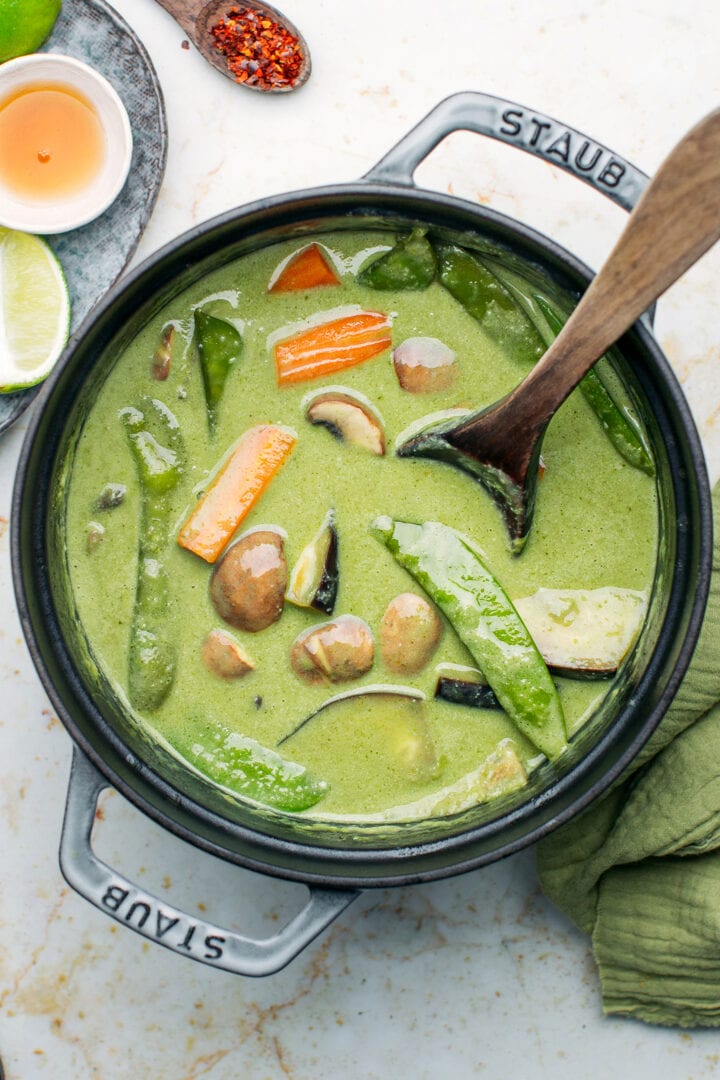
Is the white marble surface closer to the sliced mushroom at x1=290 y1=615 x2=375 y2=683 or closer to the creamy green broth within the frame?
the creamy green broth

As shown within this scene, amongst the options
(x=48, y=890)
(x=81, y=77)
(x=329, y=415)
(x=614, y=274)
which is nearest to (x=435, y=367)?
(x=329, y=415)

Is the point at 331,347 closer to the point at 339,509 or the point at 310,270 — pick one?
the point at 310,270

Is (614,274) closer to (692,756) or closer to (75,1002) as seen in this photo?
(692,756)

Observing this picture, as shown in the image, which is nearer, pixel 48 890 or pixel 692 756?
pixel 692 756

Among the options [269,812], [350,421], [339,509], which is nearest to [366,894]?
[269,812]

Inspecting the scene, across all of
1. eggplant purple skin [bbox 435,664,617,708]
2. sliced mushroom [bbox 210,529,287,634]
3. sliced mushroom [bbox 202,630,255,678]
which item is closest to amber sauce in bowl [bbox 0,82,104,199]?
sliced mushroom [bbox 210,529,287,634]

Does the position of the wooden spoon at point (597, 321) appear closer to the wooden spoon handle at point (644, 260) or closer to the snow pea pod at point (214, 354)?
the wooden spoon handle at point (644, 260)
